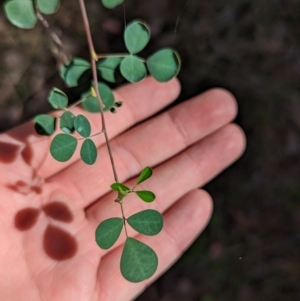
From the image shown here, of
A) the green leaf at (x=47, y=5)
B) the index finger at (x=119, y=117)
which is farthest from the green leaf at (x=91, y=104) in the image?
the green leaf at (x=47, y=5)

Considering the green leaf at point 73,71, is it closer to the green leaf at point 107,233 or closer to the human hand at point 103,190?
the human hand at point 103,190

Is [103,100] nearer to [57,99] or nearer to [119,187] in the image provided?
[57,99]

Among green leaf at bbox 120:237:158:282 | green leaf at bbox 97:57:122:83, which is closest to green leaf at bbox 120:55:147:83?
green leaf at bbox 97:57:122:83

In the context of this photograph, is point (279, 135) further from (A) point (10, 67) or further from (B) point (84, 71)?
(A) point (10, 67)

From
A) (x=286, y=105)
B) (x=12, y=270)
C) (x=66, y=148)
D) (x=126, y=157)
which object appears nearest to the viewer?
(x=66, y=148)

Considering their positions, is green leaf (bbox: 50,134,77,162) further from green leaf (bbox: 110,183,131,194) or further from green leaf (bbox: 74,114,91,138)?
green leaf (bbox: 110,183,131,194)

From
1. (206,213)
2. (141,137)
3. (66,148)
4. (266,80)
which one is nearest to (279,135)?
(266,80)

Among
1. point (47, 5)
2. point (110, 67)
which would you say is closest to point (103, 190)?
point (110, 67)
